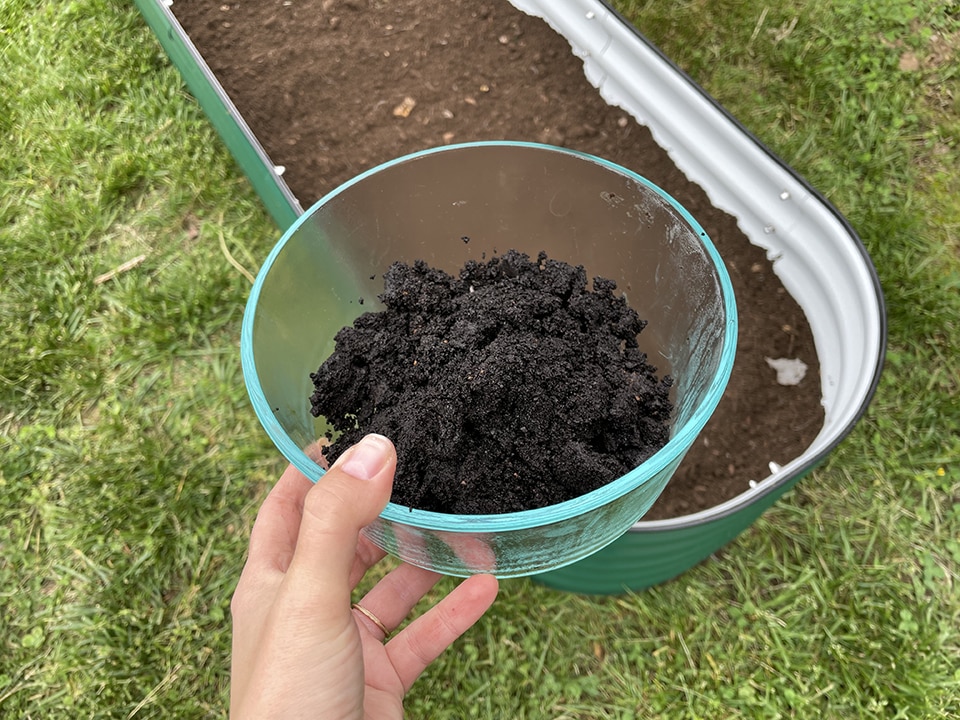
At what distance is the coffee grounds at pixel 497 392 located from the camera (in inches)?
32.0

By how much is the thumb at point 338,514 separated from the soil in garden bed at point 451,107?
855mm

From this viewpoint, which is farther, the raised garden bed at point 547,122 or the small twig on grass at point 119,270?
the small twig on grass at point 119,270

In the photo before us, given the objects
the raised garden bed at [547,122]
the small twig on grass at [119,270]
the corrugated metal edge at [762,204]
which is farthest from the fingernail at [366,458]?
the small twig on grass at [119,270]

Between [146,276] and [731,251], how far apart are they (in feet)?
5.19

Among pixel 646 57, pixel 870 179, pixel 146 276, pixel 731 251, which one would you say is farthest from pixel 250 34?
pixel 870 179

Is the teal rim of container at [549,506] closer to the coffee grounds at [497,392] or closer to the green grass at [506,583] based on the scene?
the coffee grounds at [497,392]

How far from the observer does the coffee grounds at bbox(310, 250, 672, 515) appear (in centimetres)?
81

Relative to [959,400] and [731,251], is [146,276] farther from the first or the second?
[959,400]

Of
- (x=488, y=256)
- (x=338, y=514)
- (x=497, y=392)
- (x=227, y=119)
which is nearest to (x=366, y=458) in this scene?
(x=338, y=514)

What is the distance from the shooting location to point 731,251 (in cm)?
156

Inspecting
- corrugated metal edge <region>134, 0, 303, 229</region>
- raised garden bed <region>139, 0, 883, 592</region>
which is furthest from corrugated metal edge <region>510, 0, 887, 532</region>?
corrugated metal edge <region>134, 0, 303, 229</region>

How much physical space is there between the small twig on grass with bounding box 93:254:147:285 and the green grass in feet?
0.06

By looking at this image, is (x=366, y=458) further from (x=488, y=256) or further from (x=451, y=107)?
(x=451, y=107)

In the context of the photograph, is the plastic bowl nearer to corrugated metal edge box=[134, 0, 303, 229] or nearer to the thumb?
the thumb
